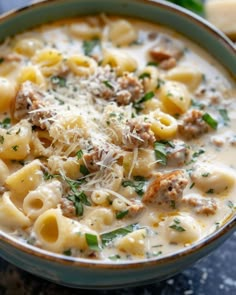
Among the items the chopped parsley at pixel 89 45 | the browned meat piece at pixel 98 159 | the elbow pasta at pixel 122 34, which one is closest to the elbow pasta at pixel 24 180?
the browned meat piece at pixel 98 159

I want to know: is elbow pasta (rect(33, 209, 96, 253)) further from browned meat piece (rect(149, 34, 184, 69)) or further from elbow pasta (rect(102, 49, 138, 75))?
browned meat piece (rect(149, 34, 184, 69))

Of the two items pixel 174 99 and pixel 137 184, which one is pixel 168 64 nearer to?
pixel 174 99

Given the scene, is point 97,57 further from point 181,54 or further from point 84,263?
point 84,263

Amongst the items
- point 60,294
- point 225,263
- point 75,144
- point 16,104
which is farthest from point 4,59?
point 225,263

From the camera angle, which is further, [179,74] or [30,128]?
[179,74]

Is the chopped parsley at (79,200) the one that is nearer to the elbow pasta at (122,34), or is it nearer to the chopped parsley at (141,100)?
the chopped parsley at (141,100)

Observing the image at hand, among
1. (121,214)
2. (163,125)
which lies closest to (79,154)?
(121,214)
